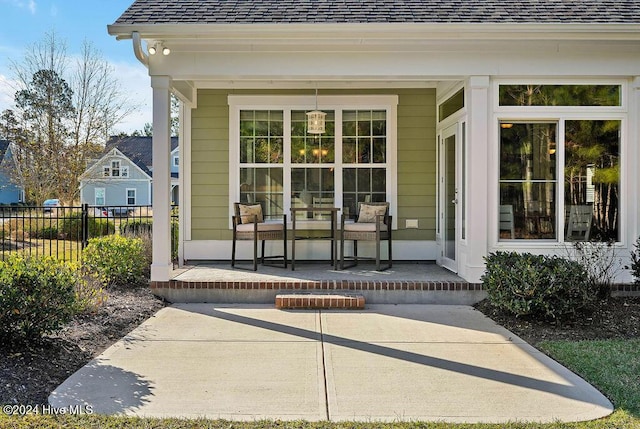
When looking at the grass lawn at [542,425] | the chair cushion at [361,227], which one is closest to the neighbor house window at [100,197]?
the chair cushion at [361,227]

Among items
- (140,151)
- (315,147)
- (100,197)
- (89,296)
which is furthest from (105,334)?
(140,151)

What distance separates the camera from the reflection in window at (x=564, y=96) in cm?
568

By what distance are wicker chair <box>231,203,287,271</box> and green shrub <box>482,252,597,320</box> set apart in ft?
9.73

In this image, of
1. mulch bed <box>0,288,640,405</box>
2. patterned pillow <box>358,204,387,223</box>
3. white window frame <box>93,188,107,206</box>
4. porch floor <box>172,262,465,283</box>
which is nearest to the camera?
mulch bed <box>0,288,640,405</box>

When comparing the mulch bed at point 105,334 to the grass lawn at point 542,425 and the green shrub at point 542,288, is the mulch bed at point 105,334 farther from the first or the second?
the grass lawn at point 542,425

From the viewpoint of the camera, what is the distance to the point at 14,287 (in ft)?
11.6

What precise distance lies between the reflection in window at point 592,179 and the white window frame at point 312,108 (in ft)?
7.83

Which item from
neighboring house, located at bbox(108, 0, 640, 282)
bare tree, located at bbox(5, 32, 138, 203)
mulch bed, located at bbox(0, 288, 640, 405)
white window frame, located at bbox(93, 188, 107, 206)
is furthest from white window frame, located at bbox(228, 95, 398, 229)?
white window frame, located at bbox(93, 188, 107, 206)

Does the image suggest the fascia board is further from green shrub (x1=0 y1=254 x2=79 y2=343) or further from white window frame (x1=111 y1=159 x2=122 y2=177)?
white window frame (x1=111 y1=159 x2=122 y2=177)

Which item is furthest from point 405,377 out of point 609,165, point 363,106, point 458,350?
point 363,106

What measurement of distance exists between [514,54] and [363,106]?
2.31m

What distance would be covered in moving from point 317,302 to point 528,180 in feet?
9.30

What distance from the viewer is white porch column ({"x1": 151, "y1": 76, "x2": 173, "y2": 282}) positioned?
5.55 metres

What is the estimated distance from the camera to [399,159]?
24.1ft
